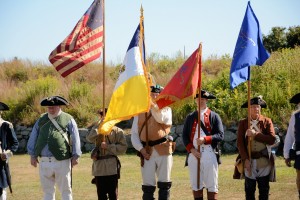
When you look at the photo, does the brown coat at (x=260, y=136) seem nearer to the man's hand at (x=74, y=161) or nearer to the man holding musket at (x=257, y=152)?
the man holding musket at (x=257, y=152)

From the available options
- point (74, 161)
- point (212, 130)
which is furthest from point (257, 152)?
point (74, 161)

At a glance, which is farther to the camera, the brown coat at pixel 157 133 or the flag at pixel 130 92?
the brown coat at pixel 157 133

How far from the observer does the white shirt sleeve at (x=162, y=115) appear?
30.9ft

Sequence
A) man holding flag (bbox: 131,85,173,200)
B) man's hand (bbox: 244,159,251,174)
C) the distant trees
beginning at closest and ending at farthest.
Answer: man holding flag (bbox: 131,85,173,200), man's hand (bbox: 244,159,251,174), the distant trees

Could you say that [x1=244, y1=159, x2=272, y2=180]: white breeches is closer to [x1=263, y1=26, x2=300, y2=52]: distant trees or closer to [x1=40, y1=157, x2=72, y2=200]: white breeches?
[x1=40, y1=157, x2=72, y2=200]: white breeches

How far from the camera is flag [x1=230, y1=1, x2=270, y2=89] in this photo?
9.55 m

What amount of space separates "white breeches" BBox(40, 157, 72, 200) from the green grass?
2763 millimetres

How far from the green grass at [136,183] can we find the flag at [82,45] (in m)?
3.54

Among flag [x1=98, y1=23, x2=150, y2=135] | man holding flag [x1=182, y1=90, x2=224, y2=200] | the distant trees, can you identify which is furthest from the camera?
the distant trees

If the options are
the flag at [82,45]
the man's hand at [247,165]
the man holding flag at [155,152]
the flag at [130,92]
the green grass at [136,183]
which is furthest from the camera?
the green grass at [136,183]

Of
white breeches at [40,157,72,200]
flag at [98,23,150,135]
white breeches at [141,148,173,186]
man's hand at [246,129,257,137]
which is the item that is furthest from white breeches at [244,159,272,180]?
white breeches at [40,157,72,200]

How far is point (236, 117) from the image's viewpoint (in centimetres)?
2023

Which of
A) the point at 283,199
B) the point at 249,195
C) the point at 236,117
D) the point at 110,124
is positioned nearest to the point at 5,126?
the point at 110,124

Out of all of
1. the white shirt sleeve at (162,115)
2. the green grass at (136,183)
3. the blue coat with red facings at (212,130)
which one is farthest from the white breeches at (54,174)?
the green grass at (136,183)
